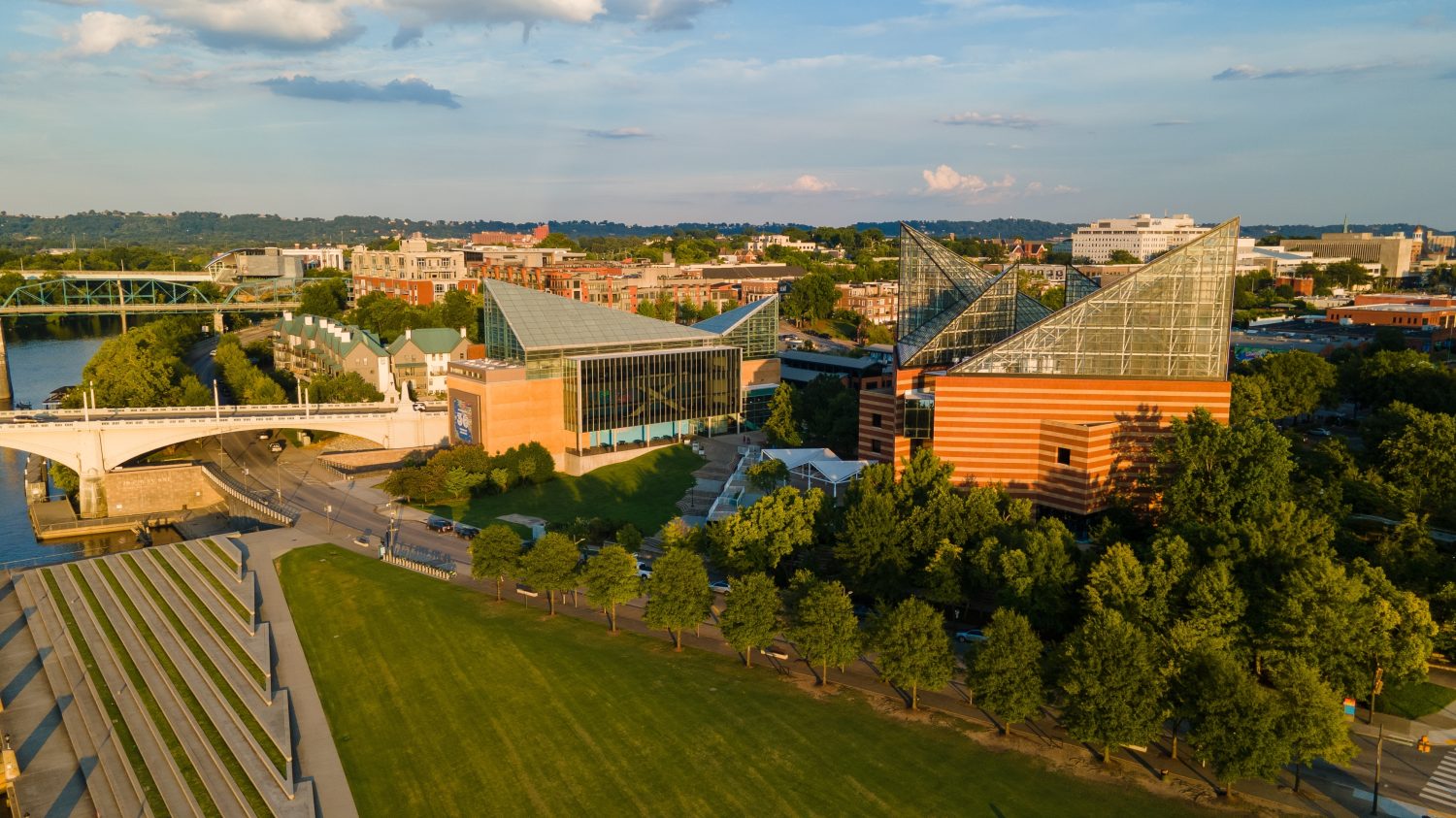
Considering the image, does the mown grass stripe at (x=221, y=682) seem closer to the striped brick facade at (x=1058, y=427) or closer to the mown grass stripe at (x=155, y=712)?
the mown grass stripe at (x=155, y=712)

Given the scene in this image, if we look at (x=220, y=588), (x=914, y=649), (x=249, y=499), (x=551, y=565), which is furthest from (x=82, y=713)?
(x=914, y=649)

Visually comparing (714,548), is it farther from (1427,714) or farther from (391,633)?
(1427,714)

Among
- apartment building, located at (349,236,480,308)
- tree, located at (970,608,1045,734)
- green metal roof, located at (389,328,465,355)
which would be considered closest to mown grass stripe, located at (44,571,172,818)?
Answer: tree, located at (970,608,1045,734)

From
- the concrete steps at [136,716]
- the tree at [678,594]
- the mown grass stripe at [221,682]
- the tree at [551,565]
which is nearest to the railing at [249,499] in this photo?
the mown grass stripe at [221,682]

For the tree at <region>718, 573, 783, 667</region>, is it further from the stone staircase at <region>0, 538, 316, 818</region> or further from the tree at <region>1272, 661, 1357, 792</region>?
the tree at <region>1272, 661, 1357, 792</region>

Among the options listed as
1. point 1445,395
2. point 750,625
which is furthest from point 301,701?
point 1445,395
